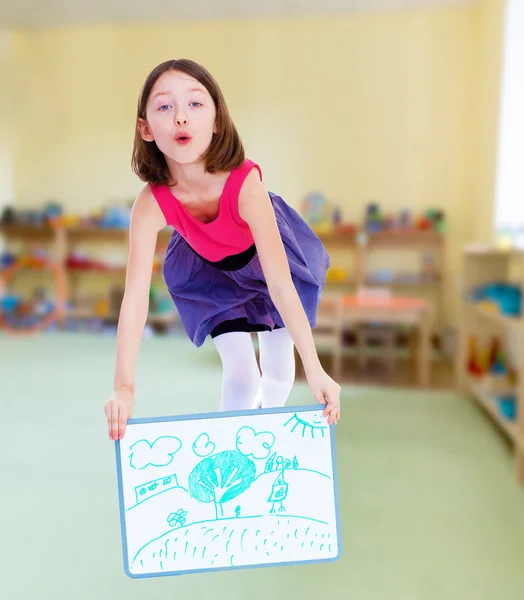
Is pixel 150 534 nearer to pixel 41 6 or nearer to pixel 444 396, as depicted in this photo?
pixel 444 396

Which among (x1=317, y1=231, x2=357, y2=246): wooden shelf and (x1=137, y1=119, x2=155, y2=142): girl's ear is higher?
(x1=137, y1=119, x2=155, y2=142): girl's ear

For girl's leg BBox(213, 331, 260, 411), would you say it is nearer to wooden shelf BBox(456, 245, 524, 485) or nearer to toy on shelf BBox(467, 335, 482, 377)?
wooden shelf BBox(456, 245, 524, 485)

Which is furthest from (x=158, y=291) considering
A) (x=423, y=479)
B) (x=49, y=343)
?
(x=423, y=479)

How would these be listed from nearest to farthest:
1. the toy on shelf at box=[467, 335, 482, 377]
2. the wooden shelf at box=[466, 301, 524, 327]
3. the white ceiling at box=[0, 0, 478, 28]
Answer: the wooden shelf at box=[466, 301, 524, 327] < the toy on shelf at box=[467, 335, 482, 377] < the white ceiling at box=[0, 0, 478, 28]

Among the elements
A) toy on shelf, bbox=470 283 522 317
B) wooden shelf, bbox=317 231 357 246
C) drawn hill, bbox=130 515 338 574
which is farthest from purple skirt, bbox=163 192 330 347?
wooden shelf, bbox=317 231 357 246

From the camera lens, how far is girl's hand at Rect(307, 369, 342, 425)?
1000mm

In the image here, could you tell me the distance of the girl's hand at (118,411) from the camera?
0.98m

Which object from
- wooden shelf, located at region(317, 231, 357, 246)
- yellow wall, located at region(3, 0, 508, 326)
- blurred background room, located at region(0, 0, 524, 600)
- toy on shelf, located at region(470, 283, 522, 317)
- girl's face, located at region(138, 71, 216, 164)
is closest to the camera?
girl's face, located at region(138, 71, 216, 164)

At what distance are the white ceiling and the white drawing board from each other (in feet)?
14.8

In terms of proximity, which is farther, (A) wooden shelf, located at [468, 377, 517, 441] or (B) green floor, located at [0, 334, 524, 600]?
(A) wooden shelf, located at [468, 377, 517, 441]

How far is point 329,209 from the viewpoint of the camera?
5344 millimetres

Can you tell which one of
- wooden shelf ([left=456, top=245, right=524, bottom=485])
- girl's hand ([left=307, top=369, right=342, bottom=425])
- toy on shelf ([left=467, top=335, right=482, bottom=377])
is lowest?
toy on shelf ([left=467, top=335, right=482, bottom=377])

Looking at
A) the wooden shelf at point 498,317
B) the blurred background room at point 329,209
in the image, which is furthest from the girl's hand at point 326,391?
the wooden shelf at point 498,317

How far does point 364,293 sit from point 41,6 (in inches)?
138
